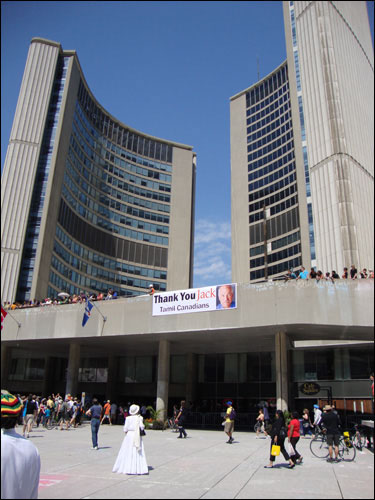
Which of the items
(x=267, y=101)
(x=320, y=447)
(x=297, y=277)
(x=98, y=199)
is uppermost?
(x=267, y=101)

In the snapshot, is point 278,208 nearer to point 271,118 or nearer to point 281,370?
point 271,118

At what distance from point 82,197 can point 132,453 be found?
65.1 m

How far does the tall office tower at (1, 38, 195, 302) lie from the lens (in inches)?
2192

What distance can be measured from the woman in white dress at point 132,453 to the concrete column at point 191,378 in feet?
101

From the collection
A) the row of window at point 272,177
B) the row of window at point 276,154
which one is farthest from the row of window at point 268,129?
the row of window at point 272,177

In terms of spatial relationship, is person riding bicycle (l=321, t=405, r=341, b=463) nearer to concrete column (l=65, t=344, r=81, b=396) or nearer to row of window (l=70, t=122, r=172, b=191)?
concrete column (l=65, t=344, r=81, b=396)

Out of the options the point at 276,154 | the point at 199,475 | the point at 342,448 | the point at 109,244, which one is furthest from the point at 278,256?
the point at 342,448

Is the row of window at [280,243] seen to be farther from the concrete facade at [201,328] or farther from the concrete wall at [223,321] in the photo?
the concrete wall at [223,321]

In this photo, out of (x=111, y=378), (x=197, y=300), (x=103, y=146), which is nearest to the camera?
(x=197, y=300)

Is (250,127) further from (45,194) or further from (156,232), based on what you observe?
(45,194)

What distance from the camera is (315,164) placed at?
55375 mm

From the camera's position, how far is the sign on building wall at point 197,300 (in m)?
28.1

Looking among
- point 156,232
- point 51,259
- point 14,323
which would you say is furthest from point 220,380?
point 156,232

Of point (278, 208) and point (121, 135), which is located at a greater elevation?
point (121, 135)
